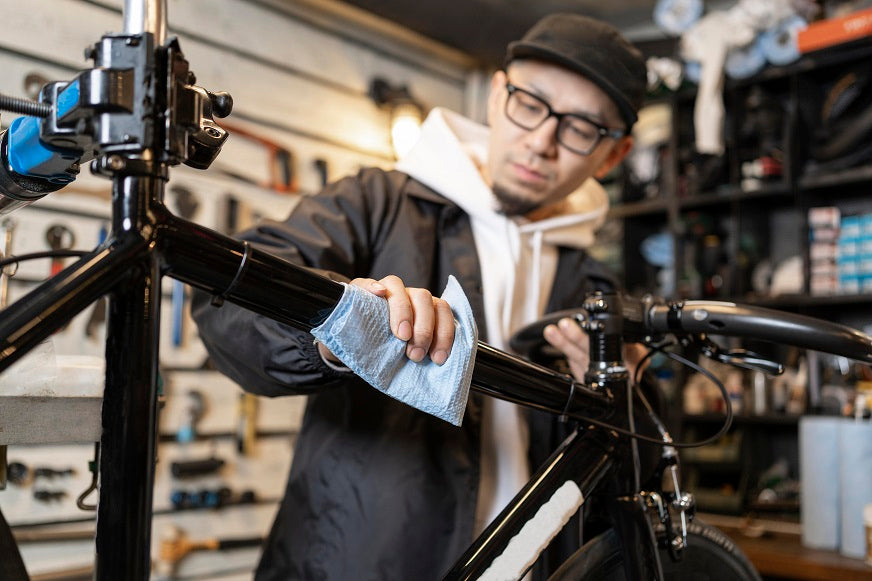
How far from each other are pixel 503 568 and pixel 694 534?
1.00 feet

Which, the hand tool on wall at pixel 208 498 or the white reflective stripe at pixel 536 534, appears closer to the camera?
the white reflective stripe at pixel 536 534

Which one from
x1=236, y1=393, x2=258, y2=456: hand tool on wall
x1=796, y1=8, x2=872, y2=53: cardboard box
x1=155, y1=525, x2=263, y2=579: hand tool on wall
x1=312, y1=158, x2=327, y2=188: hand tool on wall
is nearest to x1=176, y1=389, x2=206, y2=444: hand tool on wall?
x1=236, y1=393, x2=258, y2=456: hand tool on wall

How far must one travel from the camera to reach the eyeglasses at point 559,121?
47.6 inches

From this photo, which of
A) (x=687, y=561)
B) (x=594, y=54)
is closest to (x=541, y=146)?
(x=594, y=54)

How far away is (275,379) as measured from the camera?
2.75ft

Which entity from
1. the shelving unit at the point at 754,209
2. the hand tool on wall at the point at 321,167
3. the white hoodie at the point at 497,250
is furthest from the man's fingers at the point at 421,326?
the shelving unit at the point at 754,209

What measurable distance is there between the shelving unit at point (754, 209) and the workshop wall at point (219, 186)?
44.0 inches

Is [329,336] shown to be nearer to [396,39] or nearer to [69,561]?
[69,561]

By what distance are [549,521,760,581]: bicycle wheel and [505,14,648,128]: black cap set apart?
64 centimetres

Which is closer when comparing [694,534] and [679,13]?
[694,534]

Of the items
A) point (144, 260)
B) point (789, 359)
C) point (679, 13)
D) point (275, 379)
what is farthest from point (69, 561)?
point (679, 13)

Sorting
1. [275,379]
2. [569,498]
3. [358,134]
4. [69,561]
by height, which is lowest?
[69,561]

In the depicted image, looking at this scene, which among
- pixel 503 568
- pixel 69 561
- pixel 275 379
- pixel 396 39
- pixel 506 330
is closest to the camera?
pixel 503 568

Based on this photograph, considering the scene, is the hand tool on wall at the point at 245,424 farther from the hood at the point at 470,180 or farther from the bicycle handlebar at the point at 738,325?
the bicycle handlebar at the point at 738,325
